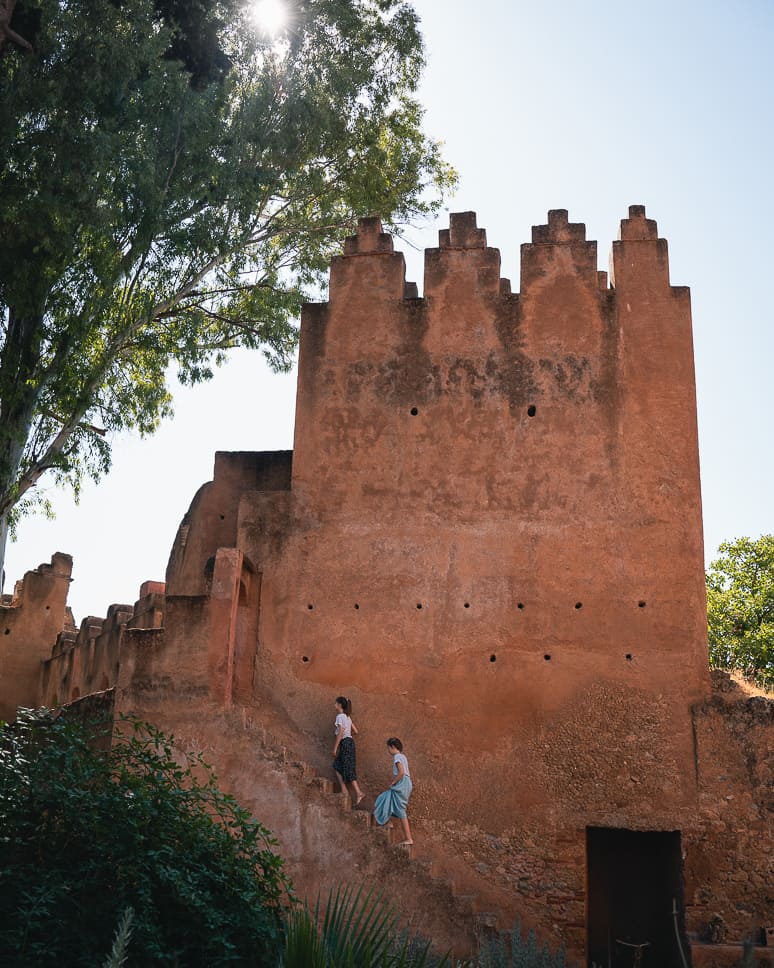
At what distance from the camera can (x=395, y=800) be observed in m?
12.1

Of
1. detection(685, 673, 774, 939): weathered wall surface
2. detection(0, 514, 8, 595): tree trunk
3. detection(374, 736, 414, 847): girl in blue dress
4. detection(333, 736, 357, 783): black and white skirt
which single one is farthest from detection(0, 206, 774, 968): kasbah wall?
detection(0, 514, 8, 595): tree trunk

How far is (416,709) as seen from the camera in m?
13.4

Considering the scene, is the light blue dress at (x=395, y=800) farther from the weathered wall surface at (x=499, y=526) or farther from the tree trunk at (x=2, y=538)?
the tree trunk at (x=2, y=538)

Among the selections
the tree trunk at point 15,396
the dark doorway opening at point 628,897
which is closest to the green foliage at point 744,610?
the dark doorway opening at point 628,897

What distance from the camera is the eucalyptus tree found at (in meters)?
12.6

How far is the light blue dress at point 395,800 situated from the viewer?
12062 mm

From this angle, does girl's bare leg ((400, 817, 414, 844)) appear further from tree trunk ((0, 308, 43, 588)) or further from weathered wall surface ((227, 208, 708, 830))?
tree trunk ((0, 308, 43, 588))

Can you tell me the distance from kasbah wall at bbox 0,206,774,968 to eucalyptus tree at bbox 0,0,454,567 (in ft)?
6.00

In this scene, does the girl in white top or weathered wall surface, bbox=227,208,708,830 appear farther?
weathered wall surface, bbox=227,208,708,830

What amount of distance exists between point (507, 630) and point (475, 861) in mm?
2695

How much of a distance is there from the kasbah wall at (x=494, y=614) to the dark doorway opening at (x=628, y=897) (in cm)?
4

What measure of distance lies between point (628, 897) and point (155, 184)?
417 inches

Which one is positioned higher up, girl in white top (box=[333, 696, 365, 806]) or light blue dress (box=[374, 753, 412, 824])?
girl in white top (box=[333, 696, 365, 806])

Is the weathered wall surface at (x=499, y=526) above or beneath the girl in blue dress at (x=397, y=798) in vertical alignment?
above
